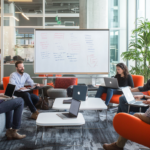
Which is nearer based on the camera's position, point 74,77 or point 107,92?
point 107,92

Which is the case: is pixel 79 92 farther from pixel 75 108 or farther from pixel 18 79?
pixel 18 79

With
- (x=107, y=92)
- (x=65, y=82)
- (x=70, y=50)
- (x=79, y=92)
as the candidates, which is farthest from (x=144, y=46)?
(x=79, y=92)

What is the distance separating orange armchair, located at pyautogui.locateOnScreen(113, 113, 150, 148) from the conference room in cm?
1

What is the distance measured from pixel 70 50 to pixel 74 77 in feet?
3.64

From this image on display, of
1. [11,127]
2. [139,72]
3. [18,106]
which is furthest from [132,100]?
[139,72]

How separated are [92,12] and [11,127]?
468cm

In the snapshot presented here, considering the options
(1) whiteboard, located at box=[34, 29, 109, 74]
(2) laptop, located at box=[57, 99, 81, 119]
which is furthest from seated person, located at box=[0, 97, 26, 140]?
(1) whiteboard, located at box=[34, 29, 109, 74]

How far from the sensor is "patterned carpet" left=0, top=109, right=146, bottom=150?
2596 millimetres

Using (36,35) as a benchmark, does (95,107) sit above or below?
below

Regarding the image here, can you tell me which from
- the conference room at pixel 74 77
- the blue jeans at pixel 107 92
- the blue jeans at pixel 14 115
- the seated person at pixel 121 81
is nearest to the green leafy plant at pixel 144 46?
the conference room at pixel 74 77

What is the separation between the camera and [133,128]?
200 centimetres

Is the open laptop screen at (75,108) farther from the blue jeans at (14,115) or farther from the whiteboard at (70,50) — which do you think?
the whiteboard at (70,50)

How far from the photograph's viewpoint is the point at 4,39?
713cm

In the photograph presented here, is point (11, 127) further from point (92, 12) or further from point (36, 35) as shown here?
point (92, 12)
